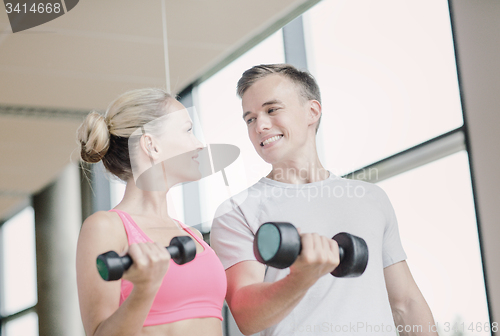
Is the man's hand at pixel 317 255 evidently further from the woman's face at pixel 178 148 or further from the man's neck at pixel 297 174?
the man's neck at pixel 297 174

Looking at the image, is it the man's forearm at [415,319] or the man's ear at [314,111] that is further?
the man's ear at [314,111]

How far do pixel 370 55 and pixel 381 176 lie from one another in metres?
0.43

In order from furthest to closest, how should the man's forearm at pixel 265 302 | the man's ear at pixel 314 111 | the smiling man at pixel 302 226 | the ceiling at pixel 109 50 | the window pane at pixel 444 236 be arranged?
the ceiling at pixel 109 50 < the window pane at pixel 444 236 < the man's ear at pixel 314 111 < the smiling man at pixel 302 226 < the man's forearm at pixel 265 302

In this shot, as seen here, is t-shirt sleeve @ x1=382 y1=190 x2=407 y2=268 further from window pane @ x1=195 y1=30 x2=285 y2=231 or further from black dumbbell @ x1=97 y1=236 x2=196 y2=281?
black dumbbell @ x1=97 y1=236 x2=196 y2=281

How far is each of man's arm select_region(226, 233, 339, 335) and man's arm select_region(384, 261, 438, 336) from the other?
0.32 metres

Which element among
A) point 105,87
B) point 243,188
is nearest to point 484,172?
point 243,188

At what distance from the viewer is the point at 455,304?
1.50m

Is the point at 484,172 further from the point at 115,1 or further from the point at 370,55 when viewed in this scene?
the point at 115,1

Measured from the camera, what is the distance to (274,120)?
3.92 feet

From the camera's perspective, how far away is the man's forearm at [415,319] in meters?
1.17

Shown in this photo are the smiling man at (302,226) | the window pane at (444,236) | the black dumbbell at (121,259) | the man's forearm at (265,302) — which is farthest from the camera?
the window pane at (444,236)

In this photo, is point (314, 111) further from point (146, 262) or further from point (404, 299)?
point (146, 262)

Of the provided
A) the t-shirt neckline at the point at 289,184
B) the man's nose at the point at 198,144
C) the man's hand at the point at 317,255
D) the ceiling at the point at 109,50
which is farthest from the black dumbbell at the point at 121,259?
the ceiling at the point at 109,50

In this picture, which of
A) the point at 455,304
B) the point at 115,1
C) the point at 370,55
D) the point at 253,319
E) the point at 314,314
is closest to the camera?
the point at 253,319
